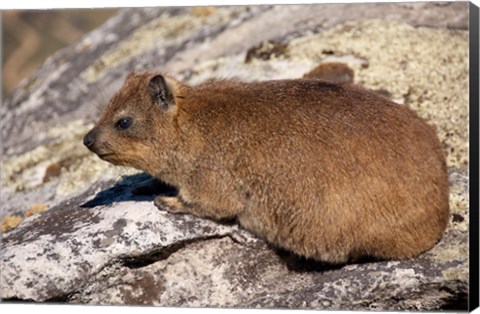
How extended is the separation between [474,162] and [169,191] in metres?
3.60

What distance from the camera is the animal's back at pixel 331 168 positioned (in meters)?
9.07

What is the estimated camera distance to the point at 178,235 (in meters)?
9.80

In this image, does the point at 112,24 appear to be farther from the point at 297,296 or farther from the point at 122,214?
the point at 297,296

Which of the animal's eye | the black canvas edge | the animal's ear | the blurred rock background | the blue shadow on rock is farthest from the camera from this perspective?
the blurred rock background

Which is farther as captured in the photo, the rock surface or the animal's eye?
the animal's eye

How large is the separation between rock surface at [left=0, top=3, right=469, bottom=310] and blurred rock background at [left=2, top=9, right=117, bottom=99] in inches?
29.6

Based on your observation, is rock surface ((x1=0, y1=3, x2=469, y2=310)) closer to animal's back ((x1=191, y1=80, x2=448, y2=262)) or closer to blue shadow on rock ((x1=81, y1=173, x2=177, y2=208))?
blue shadow on rock ((x1=81, y1=173, x2=177, y2=208))

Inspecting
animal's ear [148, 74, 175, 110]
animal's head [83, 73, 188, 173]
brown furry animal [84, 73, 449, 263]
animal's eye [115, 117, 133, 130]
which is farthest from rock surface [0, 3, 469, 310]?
animal's ear [148, 74, 175, 110]

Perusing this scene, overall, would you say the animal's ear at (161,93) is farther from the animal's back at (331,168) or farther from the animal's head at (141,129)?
the animal's back at (331,168)

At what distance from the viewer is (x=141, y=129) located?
388 inches

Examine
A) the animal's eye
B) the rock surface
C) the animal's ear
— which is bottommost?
the rock surface

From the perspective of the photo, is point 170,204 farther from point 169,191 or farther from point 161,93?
point 161,93

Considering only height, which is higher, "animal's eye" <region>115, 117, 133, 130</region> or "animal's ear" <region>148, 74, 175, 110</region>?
"animal's ear" <region>148, 74, 175, 110</region>

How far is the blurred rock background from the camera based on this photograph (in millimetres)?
14289
